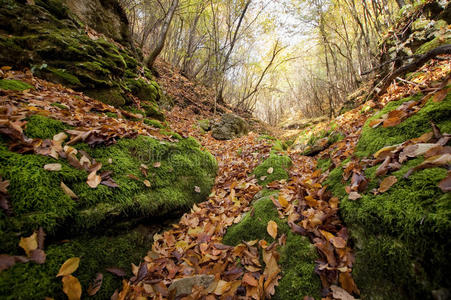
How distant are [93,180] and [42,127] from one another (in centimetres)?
81

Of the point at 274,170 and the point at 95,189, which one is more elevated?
the point at 95,189

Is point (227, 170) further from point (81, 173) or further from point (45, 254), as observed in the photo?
point (45, 254)

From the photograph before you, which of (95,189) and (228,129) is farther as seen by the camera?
(228,129)

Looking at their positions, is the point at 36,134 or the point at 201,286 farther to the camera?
the point at 36,134

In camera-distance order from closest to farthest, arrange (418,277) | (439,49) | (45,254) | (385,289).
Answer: (418,277), (385,289), (45,254), (439,49)

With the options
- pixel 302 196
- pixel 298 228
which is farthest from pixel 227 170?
pixel 298 228

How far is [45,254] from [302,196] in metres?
2.32

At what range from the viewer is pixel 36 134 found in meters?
1.77

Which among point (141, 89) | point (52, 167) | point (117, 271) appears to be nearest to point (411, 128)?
point (117, 271)

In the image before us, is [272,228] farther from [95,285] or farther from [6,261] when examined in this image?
[6,261]

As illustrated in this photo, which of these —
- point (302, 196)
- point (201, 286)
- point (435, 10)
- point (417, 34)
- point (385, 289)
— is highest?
point (435, 10)

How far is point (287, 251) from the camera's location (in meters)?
1.55

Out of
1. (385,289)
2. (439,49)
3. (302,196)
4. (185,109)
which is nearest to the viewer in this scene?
(385,289)

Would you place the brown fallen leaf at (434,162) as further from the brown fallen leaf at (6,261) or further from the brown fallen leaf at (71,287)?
the brown fallen leaf at (6,261)
